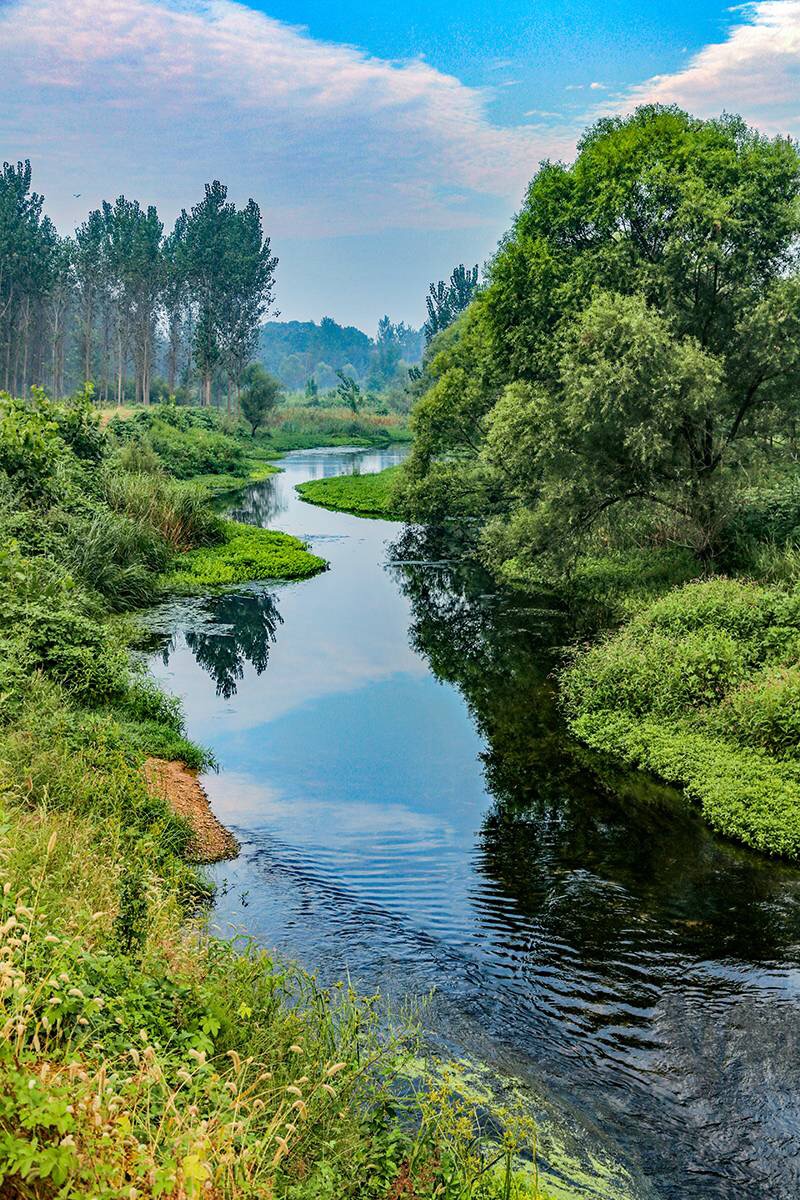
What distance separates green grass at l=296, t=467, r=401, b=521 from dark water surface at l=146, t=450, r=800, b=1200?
883 inches

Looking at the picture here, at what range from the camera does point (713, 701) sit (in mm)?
14266

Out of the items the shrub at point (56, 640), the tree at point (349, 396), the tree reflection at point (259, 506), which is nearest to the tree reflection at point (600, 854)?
the shrub at point (56, 640)

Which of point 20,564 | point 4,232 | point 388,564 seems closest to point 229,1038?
point 20,564

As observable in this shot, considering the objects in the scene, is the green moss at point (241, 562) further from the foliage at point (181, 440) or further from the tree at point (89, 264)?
the tree at point (89, 264)

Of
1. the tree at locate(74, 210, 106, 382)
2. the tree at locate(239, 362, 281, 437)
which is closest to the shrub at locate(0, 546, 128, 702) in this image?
the tree at locate(239, 362, 281, 437)

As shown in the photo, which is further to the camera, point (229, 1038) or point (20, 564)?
point (20, 564)

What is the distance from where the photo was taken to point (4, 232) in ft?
235

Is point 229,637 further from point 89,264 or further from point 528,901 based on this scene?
point 89,264

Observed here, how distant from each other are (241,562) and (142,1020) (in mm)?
24012

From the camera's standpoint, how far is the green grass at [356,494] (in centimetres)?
4403

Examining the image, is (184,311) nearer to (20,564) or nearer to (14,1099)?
(20,564)

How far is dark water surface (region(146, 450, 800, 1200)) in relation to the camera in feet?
22.8

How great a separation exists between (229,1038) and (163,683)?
12.7m

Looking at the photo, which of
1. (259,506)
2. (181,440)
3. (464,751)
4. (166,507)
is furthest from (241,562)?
(181,440)
